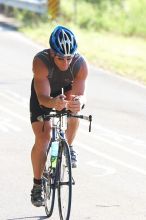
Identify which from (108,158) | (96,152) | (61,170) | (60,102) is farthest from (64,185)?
(96,152)

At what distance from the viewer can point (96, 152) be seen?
11.1 metres

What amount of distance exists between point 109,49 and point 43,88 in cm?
1765

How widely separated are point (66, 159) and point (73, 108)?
502 mm

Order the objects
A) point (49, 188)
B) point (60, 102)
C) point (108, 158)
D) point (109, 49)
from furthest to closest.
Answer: point (109, 49) < point (108, 158) < point (49, 188) < point (60, 102)

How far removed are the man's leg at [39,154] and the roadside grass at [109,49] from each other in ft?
38.3

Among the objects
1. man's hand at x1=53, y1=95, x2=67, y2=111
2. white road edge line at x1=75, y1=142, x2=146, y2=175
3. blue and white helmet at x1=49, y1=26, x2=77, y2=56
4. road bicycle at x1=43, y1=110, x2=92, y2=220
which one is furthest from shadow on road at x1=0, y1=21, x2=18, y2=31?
man's hand at x1=53, y1=95, x2=67, y2=111

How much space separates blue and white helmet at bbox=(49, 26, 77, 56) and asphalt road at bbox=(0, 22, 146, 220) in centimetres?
177

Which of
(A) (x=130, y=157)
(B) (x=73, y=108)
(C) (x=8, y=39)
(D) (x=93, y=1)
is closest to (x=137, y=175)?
(A) (x=130, y=157)

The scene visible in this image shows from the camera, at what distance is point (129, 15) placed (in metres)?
31.9

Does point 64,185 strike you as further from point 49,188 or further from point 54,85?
point 54,85

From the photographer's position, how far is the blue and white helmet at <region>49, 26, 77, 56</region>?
6902 millimetres

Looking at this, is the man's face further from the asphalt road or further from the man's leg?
the asphalt road

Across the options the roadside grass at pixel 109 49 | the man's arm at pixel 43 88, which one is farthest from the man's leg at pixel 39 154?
the roadside grass at pixel 109 49

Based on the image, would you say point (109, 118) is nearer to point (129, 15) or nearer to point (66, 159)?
point (66, 159)
